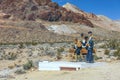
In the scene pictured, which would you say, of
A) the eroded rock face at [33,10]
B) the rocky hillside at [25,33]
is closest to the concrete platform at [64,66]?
the rocky hillside at [25,33]

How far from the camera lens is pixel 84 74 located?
17562 millimetres

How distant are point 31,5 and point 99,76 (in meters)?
107

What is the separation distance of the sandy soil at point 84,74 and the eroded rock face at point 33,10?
100 m

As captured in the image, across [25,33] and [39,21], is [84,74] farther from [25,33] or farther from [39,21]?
[39,21]

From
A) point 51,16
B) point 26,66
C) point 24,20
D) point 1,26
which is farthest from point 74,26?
point 26,66

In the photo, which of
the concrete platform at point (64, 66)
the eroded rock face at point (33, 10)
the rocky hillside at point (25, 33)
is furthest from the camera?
the eroded rock face at point (33, 10)

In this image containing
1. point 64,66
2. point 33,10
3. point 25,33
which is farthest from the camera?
point 33,10

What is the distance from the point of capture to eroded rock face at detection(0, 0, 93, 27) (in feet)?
394

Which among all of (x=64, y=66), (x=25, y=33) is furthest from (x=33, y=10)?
(x=64, y=66)

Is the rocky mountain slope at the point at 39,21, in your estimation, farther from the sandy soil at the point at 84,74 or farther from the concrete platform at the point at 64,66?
the sandy soil at the point at 84,74

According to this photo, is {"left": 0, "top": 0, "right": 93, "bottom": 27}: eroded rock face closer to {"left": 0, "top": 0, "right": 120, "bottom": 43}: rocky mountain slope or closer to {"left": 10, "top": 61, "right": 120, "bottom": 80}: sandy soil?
{"left": 0, "top": 0, "right": 120, "bottom": 43}: rocky mountain slope

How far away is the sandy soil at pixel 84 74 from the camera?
1677 cm

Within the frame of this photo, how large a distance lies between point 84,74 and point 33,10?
106m

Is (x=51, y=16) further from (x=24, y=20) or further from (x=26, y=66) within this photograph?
(x=26, y=66)
